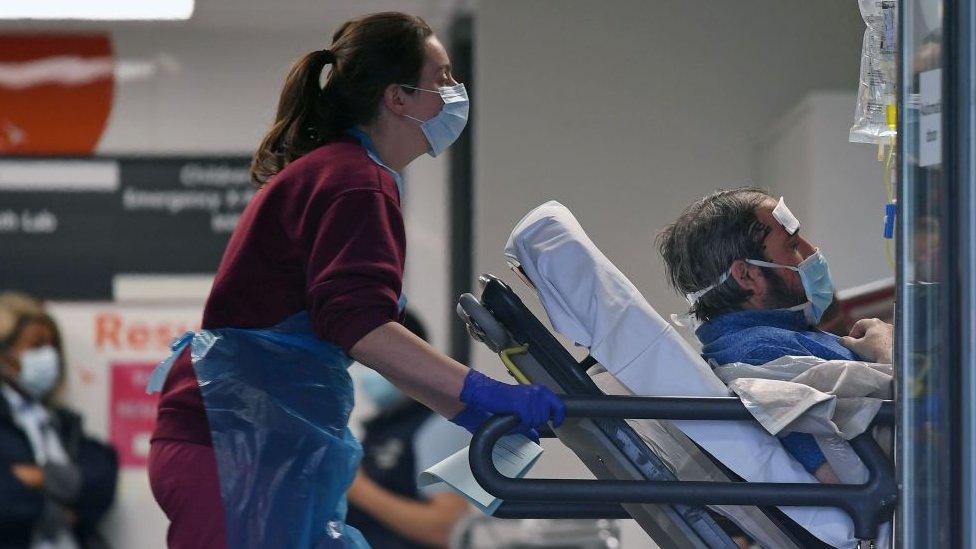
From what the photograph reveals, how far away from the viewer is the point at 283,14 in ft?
15.0

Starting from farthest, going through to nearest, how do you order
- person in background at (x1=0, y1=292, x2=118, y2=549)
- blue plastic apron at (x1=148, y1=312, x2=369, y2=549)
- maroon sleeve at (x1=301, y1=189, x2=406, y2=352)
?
1. person in background at (x1=0, y1=292, x2=118, y2=549)
2. blue plastic apron at (x1=148, y1=312, x2=369, y2=549)
3. maroon sleeve at (x1=301, y1=189, x2=406, y2=352)

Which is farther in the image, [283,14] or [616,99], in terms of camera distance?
[283,14]

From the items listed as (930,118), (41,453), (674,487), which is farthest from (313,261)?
(41,453)

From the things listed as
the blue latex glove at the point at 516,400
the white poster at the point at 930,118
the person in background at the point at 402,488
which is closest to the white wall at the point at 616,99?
the person in background at the point at 402,488

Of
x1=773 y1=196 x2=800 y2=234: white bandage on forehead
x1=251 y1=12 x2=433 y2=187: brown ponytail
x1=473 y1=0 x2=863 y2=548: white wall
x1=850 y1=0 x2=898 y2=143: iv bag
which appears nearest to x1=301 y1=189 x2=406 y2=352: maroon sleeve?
x1=251 y1=12 x2=433 y2=187: brown ponytail

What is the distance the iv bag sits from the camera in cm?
174

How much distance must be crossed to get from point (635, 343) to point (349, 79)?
63cm

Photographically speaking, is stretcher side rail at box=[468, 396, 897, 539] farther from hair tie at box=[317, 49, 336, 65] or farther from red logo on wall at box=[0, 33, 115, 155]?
red logo on wall at box=[0, 33, 115, 155]

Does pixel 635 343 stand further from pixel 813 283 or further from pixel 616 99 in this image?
pixel 616 99

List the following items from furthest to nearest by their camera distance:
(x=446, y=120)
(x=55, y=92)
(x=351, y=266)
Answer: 1. (x=55, y=92)
2. (x=446, y=120)
3. (x=351, y=266)

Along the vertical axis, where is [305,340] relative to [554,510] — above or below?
above

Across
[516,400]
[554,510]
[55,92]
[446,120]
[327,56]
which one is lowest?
[55,92]

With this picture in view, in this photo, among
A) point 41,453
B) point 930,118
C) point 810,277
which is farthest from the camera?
point 41,453

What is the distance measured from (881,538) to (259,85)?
12.1 ft
